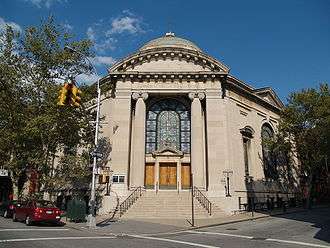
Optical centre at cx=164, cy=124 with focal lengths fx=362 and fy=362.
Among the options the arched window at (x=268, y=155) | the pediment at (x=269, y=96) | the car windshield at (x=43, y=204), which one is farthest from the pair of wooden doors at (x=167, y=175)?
the pediment at (x=269, y=96)

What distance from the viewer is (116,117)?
31.4 meters

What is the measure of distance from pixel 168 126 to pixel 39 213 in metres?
16.3

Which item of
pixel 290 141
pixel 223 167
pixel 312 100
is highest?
pixel 312 100

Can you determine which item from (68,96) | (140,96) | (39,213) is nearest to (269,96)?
(140,96)

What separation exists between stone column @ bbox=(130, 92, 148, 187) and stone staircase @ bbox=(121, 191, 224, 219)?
1.57 m

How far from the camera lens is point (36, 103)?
87.8 ft

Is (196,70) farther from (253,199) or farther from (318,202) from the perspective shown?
(318,202)

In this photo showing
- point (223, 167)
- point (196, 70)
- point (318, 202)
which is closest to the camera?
point (223, 167)

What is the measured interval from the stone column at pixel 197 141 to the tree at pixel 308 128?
949 cm

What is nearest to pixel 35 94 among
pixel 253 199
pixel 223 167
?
pixel 223 167

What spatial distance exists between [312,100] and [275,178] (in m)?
9.93

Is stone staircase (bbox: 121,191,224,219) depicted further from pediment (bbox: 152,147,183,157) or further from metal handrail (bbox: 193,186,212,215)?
pediment (bbox: 152,147,183,157)

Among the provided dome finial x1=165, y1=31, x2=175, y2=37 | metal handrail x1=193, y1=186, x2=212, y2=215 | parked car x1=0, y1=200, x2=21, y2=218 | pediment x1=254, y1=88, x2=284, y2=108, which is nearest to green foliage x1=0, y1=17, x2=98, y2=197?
parked car x1=0, y1=200, x2=21, y2=218

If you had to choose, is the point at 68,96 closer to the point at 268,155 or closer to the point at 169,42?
the point at 169,42
